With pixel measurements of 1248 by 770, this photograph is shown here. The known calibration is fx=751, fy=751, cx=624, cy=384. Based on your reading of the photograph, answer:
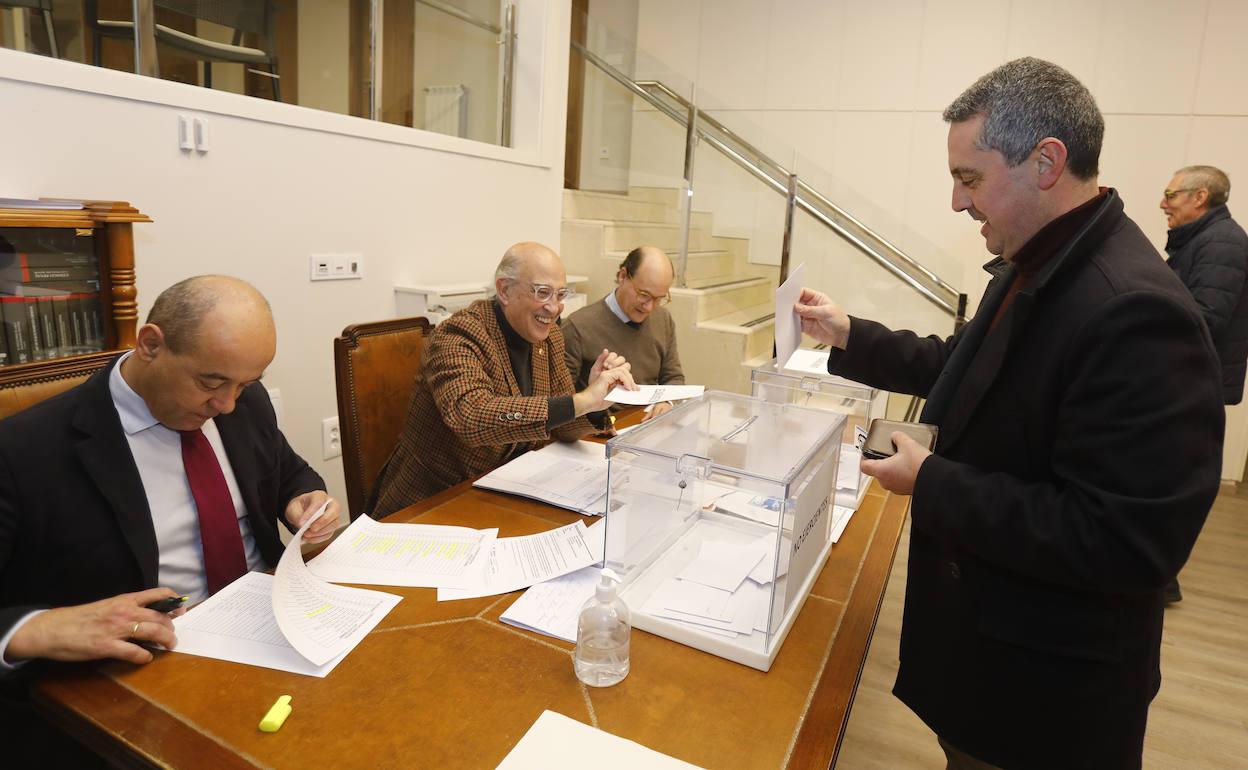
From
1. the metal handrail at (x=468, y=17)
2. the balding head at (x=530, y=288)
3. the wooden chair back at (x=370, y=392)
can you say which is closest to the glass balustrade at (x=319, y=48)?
the metal handrail at (x=468, y=17)

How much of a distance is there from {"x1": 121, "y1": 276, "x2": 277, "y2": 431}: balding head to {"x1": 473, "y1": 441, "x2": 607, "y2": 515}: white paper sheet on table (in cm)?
63

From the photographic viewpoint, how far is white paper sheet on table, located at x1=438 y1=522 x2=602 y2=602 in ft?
4.31

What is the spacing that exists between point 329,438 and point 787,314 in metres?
2.22

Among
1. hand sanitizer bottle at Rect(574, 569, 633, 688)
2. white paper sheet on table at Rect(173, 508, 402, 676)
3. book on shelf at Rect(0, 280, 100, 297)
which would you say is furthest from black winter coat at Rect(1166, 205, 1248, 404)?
Result: book on shelf at Rect(0, 280, 100, 297)

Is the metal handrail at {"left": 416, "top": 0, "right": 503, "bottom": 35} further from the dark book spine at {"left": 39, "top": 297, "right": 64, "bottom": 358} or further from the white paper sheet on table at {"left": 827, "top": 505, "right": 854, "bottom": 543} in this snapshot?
the white paper sheet on table at {"left": 827, "top": 505, "right": 854, "bottom": 543}

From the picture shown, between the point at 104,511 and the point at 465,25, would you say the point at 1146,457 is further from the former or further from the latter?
the point at 465,25

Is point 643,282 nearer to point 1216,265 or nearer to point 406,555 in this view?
point 406,555

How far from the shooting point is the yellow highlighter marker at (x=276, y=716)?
0.93 metres

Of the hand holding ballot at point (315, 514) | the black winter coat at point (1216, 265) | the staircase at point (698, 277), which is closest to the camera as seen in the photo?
the hand holding ballot at point (315, 514)

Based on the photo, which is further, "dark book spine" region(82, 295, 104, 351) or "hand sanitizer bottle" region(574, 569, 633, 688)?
"dark book spine" region(82, 295, 104, 351)

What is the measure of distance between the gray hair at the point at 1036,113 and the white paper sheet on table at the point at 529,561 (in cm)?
98

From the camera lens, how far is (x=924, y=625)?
1250 millimetres

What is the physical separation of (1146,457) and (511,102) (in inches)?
151

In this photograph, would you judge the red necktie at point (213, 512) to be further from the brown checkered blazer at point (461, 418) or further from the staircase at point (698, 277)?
the staircase at point (698, 277)
